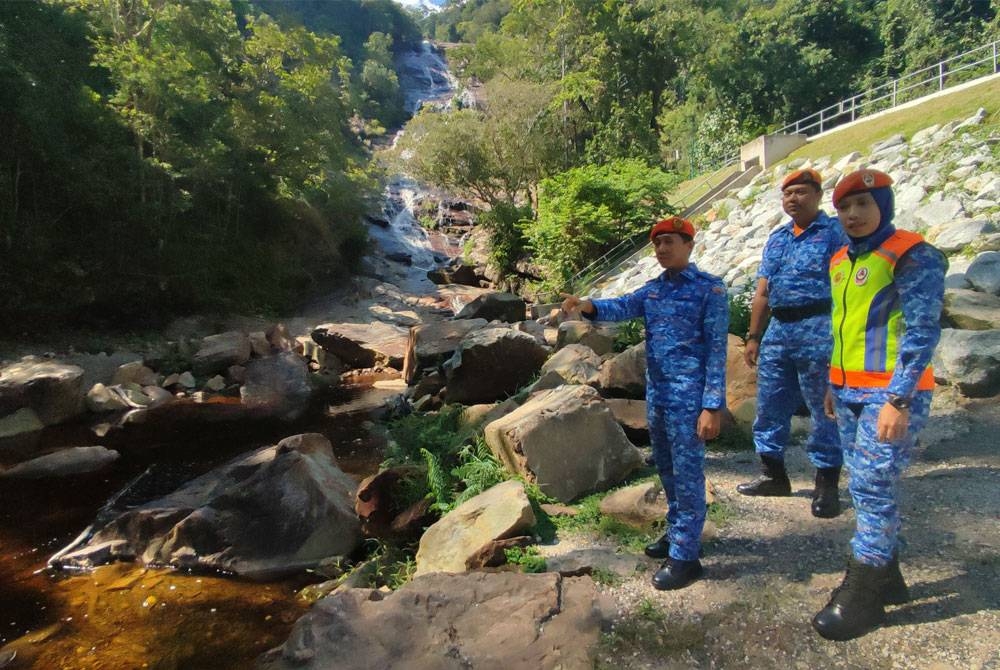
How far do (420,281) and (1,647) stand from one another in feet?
71.0

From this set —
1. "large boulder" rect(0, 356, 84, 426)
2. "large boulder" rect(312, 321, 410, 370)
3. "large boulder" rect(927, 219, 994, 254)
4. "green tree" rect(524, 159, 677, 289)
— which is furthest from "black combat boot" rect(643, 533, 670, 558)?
"green tree" rect(524, 159, 677, 289)

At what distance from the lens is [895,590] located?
269 centimetres

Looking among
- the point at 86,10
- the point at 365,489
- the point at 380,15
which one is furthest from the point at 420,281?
the point at 380,15

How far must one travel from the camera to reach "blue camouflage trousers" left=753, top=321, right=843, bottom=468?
370 centimetres

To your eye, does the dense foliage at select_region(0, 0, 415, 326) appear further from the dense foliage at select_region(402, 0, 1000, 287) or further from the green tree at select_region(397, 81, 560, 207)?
the dense foliage at select_region(402, 0, 1000, 287)

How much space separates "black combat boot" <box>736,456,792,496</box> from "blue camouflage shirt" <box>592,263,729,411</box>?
57.0 inches

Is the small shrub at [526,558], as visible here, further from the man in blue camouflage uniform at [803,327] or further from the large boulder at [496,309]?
the large boulder at [496,309]

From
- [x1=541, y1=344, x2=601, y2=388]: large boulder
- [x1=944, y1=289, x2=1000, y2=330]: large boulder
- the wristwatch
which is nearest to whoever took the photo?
the wristwatch

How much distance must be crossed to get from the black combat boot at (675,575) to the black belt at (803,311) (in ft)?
5.38

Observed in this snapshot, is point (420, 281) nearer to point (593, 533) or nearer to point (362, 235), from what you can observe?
point (362, 235)

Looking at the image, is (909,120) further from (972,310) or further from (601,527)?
(601,527)

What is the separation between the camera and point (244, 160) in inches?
730

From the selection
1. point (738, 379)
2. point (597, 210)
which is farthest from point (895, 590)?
point (597, 210)

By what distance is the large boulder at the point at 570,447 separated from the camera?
14.9ft
